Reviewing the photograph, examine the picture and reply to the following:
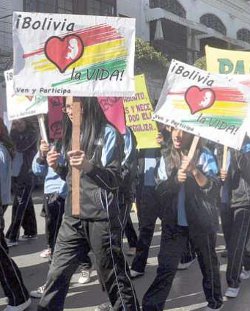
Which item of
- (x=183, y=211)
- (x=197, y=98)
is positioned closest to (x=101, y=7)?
(x=197, y=98)

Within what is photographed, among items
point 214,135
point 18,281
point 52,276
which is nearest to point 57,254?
point 52,276

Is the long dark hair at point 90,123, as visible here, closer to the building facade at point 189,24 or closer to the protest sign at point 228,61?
the protest sign at point 228,61

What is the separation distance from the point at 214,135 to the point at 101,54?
3.53 ft

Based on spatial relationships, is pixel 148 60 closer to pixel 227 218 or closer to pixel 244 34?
pixel 244 34

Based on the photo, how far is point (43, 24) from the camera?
3.37 m

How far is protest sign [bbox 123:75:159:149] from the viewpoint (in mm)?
5504

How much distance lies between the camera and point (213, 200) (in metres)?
4.14

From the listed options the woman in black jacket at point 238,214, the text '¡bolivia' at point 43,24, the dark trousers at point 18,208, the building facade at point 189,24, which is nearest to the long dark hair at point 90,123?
the text '¡bolivia' at point 43,24

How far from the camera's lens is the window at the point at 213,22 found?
27.6 meters

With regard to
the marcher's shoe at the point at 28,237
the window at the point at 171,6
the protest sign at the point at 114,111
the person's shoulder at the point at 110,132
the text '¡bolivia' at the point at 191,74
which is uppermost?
the window at the point at 171,6

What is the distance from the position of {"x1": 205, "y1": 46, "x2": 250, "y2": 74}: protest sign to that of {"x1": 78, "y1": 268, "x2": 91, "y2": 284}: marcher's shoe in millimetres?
2136

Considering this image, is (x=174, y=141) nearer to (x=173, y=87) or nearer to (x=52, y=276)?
(x=173, y=87)

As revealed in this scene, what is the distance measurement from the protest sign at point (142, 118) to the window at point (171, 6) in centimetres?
1908

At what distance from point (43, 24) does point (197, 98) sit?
127cm
